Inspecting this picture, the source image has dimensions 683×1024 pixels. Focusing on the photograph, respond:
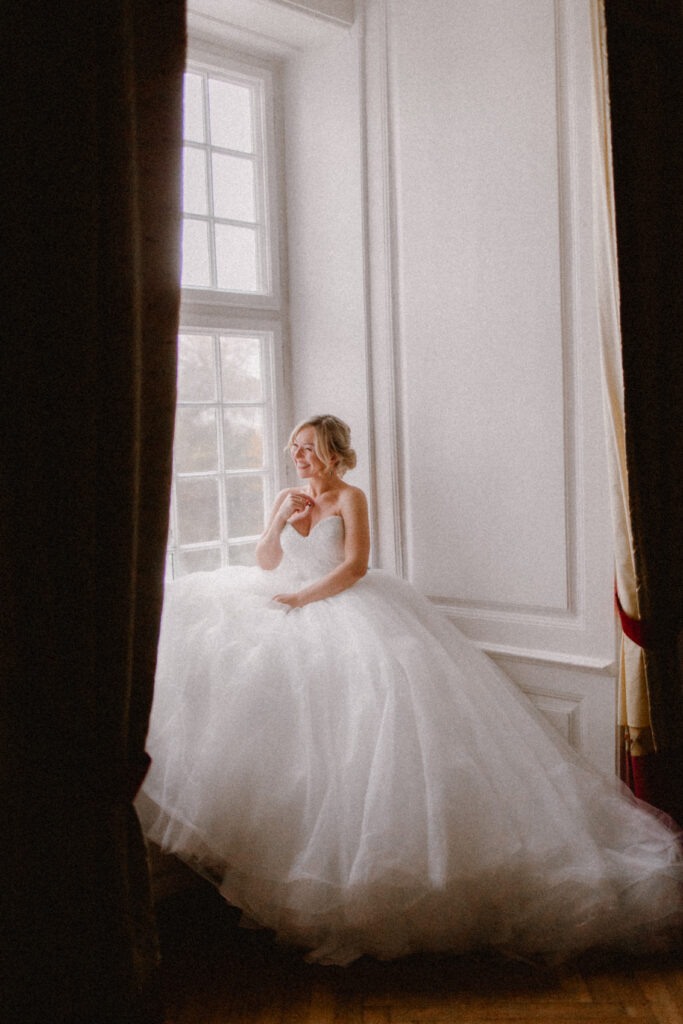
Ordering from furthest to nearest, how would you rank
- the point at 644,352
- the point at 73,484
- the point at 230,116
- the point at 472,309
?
the point at 230,116 → the point at 472,309 → the point at 644,352 → the point at 73,484

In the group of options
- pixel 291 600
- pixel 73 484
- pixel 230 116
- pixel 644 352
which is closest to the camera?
pixel 73 484

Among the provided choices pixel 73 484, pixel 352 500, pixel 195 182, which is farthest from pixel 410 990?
pixel 195 182

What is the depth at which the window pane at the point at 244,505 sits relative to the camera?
3.44 m

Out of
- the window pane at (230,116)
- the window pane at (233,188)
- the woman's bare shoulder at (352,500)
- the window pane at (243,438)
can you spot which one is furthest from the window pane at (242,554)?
the window pane at (230,116)

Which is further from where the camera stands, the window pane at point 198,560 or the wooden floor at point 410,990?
the window pane at point 198,560

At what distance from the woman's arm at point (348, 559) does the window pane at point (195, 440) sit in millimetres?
637

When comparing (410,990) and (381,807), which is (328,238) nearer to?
(381,807)

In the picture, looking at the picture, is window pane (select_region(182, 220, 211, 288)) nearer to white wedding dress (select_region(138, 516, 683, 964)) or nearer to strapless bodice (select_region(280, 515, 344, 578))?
strapless bodice (select_region(280, 515, 344, 578))

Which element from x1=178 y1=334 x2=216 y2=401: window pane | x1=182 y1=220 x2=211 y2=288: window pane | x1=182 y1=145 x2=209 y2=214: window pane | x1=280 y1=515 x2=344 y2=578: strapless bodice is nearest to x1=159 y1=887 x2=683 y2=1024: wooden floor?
x1=280 y1=515 x2=344 y2=578: strapless bodice

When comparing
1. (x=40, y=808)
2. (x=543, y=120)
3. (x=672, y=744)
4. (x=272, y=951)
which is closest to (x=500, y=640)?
(x=672, y=744)

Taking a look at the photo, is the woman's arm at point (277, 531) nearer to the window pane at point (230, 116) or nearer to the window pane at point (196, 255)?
the window pane at point (196, 255)

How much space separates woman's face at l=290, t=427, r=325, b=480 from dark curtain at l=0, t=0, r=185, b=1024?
5.84 feet

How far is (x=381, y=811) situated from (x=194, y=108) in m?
2.68

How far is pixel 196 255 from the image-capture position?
3.31 metres
